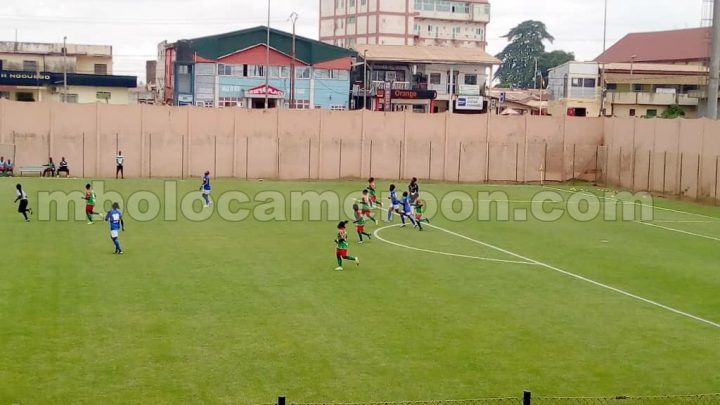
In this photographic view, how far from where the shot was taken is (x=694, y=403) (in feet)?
54.8

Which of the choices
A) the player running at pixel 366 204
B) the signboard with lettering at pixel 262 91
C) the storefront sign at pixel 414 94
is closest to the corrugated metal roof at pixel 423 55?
the storefront sign at pixel 414 94

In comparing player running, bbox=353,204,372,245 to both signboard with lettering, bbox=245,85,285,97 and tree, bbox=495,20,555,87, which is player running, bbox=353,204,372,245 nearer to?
signboard with lettering, bbox=245,85,285,97

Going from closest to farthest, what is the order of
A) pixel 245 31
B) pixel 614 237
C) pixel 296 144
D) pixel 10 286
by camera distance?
pixel 10 286 → pixel 614 237 → pixel 296 144 → pixel 245 31

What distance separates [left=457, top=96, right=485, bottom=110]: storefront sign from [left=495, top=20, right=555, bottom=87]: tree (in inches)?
2968

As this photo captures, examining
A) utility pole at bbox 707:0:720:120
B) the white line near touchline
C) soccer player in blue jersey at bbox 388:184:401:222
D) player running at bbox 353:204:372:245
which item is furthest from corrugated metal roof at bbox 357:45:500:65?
player running at bbox 353:204:372:245

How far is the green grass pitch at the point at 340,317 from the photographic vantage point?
17.7 m

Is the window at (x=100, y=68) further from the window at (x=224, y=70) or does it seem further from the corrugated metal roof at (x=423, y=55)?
the corrugated metal roof at (x=423, y=55)

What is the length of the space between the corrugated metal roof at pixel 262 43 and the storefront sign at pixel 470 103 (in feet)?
45.2

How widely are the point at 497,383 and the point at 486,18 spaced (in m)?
147

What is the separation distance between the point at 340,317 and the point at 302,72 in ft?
275

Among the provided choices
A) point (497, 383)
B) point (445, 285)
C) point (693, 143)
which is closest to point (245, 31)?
point (693, 143)

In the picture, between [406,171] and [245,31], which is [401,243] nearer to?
[406,171]

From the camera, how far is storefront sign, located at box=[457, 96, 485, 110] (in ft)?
341

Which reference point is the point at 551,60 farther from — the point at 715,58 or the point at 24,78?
the point at 715,58
